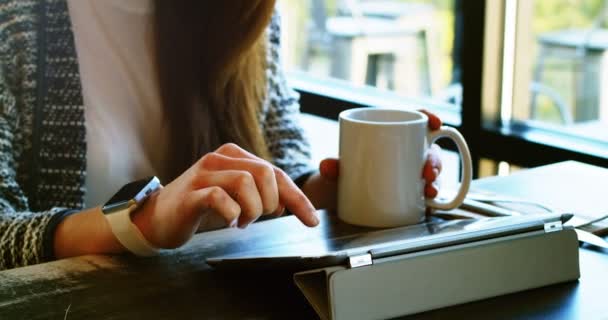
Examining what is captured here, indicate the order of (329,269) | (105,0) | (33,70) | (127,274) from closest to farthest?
(329,269)
(127,274)
(33,70)
(105,0)

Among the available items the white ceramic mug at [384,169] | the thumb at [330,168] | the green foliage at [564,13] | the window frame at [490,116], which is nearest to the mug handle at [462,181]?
the white ceramic mug at [384,169]

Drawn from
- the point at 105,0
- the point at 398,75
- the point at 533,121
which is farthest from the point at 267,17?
the point at 398,75

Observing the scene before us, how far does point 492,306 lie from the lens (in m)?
0.72

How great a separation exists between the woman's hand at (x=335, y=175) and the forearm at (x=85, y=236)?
0.90ft

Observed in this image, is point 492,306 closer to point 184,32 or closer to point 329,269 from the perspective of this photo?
point 329,269

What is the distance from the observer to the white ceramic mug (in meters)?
0.91

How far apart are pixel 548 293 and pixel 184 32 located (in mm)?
742

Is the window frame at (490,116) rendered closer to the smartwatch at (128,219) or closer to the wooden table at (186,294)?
the wooden table at (186,294)

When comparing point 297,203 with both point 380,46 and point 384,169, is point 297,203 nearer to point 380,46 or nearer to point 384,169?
point 384,169

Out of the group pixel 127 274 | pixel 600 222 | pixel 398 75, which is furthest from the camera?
pixel 398 75

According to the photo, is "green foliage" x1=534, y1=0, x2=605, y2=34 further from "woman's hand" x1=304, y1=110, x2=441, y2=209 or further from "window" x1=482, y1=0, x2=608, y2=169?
"woman's hand" x1=304, y1=110, x2=441, y2=209

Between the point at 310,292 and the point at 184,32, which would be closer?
the point at 310,292

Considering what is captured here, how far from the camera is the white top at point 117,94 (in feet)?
4.00

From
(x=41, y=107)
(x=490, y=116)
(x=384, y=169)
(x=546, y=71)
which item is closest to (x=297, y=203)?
(x=384, y=169)
